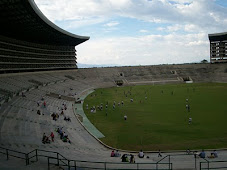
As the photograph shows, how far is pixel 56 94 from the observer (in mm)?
47250

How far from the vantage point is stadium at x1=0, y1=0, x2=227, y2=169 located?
14.1 meters

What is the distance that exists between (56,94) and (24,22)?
15.1 meters

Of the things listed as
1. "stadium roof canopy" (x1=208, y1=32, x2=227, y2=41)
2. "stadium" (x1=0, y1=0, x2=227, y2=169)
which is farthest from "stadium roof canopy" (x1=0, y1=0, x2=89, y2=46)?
"stadium roof canopy" (x1=208, y1=32, x2=227, y2=41)

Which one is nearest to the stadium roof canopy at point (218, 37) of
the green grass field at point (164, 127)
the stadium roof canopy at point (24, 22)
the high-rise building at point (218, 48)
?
the high-rise building at point (218, 48)

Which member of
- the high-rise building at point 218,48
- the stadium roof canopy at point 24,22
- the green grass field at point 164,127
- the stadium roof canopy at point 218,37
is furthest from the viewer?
the high-rise building at point 218,48

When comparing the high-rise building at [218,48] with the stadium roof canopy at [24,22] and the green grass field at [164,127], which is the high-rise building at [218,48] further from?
the green grass field at [164,127]

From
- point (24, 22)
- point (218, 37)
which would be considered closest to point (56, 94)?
point (24, 22)

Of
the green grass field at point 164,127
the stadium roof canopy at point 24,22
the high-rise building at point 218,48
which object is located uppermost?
the high-rise building at point 218,48

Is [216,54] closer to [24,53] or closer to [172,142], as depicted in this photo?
[24,53]

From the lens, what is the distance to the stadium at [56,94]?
14.1 m

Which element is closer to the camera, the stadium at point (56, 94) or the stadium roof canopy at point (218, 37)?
the stadium at point (56, 94)

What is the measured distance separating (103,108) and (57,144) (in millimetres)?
20210

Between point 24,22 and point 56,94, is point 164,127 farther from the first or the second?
point 24,22

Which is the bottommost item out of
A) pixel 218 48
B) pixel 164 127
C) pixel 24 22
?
pixel 164 127
